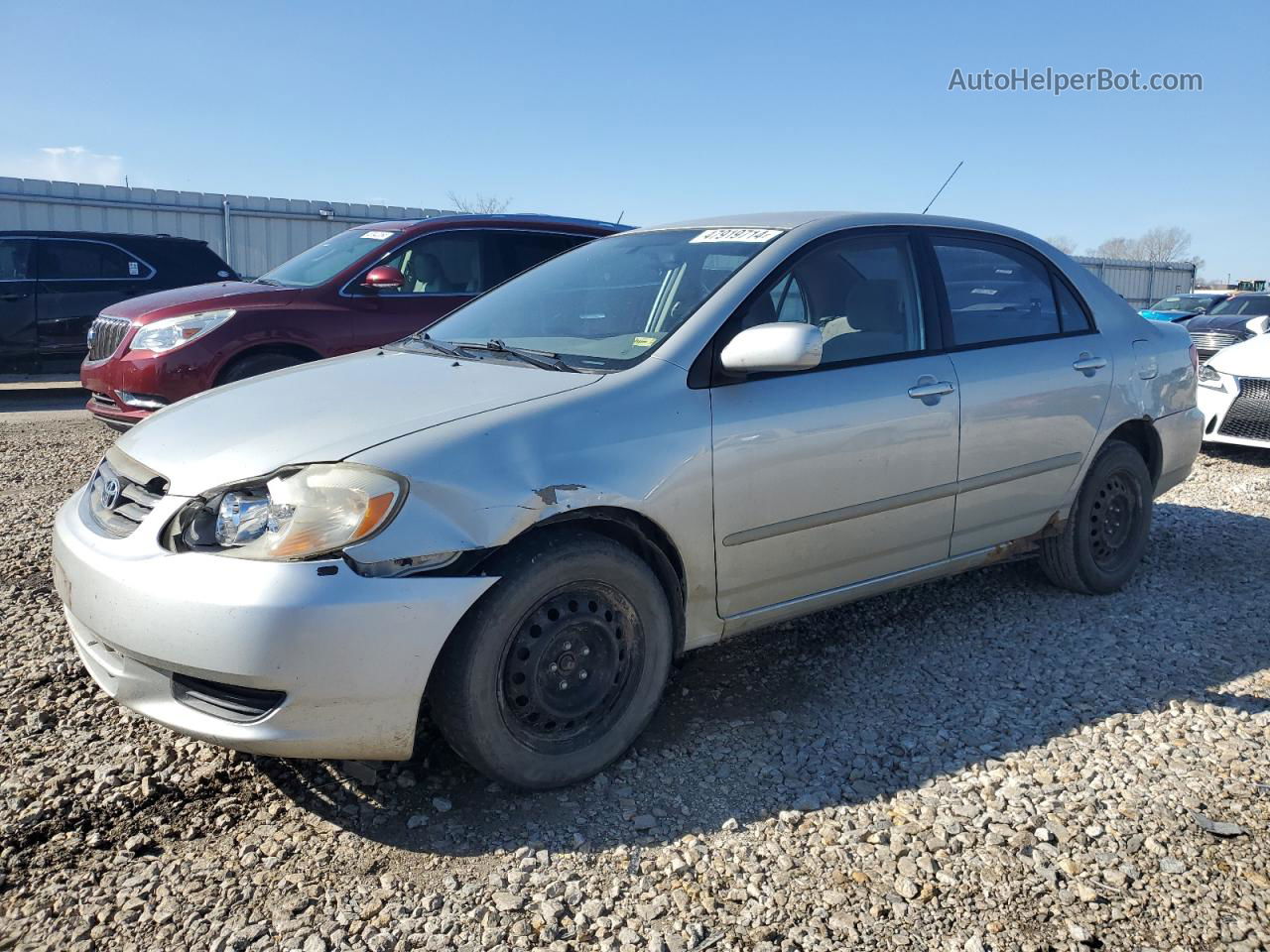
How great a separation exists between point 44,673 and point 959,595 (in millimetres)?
3701


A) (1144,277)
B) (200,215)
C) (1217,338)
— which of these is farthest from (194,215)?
(1144,277)

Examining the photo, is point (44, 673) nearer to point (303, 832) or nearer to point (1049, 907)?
point (303, 832)

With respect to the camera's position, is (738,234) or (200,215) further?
(200,215)

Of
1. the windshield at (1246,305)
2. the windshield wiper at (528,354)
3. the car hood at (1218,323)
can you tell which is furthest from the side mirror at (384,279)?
the windshield at (1246,305)

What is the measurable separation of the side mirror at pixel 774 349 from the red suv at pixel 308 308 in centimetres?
389

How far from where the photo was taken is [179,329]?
6754mm

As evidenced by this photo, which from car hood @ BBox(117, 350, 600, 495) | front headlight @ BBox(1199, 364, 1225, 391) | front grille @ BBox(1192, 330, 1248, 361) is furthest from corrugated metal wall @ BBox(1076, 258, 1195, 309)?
car hood @ BBox(117, 350, 600, 495)

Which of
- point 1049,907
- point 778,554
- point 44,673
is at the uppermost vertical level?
point 778,554

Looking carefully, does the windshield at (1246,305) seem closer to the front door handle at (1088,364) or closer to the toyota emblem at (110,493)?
the front door handle at (1088,364)

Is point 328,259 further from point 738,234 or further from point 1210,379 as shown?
point 1210,379

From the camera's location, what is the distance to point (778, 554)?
336cm

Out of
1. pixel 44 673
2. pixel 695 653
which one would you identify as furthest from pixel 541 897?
pixel 44 673

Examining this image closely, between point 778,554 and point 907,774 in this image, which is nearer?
point 907,774

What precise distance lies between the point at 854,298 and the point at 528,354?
1.25 m
